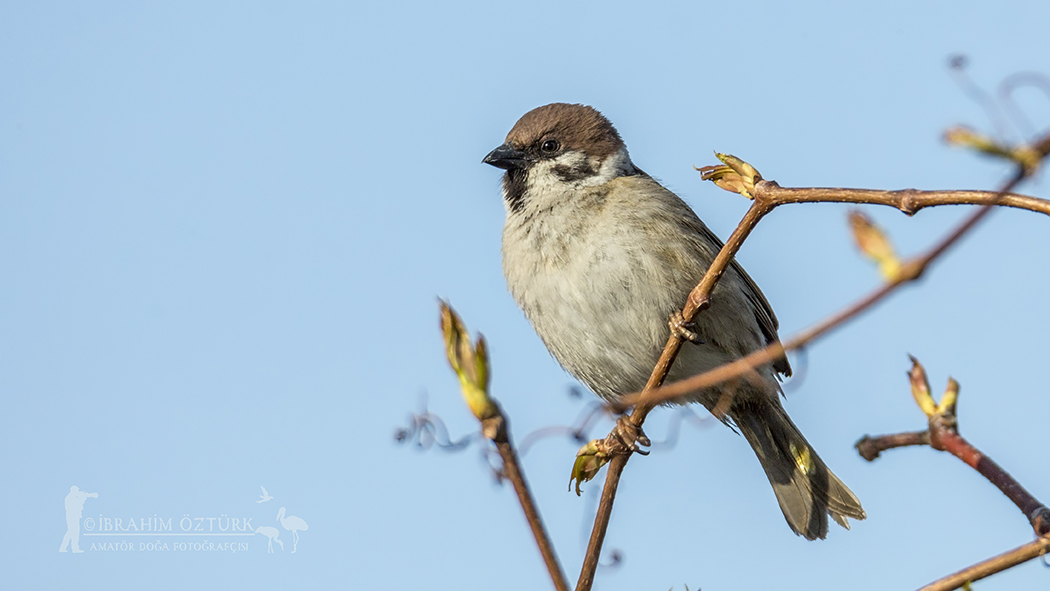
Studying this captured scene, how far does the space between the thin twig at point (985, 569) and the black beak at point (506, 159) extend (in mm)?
3591

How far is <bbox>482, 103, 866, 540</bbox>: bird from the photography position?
409cm

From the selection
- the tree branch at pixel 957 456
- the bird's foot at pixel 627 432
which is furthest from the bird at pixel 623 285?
the tree branch at pixel 957 456

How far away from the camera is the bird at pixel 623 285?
4.09 m

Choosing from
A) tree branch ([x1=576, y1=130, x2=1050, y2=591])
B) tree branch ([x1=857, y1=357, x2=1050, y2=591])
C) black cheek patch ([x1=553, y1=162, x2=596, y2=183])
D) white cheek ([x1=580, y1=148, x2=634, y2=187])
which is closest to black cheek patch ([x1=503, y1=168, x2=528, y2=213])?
black cheek patch ([x1=553, y1=162, x2=596, y2=183])

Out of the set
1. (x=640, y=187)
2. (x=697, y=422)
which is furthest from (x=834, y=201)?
(x=640, y=187)

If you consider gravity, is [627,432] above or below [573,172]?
below

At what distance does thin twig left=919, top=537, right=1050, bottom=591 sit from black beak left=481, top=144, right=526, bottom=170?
3591mm

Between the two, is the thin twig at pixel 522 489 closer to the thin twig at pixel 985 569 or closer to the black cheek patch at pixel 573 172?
the thin twig at pixel 985 569

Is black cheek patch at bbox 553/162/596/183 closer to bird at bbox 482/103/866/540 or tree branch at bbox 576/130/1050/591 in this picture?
bird at bbox 482/103/866/540

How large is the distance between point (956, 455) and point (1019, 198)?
0.36m

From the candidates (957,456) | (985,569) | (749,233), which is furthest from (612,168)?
(985,569)

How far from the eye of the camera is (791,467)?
15.6 ft

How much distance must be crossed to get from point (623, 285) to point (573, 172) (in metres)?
0.83

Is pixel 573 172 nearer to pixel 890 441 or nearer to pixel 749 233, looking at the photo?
pixel 749 233
